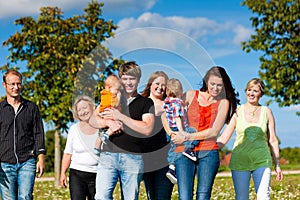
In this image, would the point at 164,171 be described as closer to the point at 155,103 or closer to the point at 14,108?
the point at 155,103

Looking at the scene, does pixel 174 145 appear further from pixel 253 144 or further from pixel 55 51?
pixel 55 51

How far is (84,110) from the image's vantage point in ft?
23.2

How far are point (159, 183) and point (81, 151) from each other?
1.09 metres

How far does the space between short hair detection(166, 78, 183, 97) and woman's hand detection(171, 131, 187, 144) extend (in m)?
0.42

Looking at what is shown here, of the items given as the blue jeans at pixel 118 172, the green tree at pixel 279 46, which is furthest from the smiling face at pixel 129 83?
the green tree at pixel 279 46

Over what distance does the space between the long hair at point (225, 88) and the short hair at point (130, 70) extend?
0.75 meters

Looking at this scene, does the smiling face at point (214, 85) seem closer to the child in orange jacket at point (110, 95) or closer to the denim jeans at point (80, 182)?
the child in orange jacket at point (110, 95)

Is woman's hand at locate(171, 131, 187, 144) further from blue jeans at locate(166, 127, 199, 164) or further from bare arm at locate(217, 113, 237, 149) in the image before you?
bare arm at locate(217, 113, 237, 149)

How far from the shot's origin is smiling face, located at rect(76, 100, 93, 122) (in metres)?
6.98

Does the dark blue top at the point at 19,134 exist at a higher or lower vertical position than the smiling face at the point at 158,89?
lower

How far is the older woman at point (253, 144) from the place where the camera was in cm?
726

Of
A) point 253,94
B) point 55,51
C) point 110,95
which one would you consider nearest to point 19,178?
point 110,95

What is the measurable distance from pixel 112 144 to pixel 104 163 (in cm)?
22

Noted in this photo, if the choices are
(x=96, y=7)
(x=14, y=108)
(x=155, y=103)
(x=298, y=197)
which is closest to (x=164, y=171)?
(x=155, y=103)
